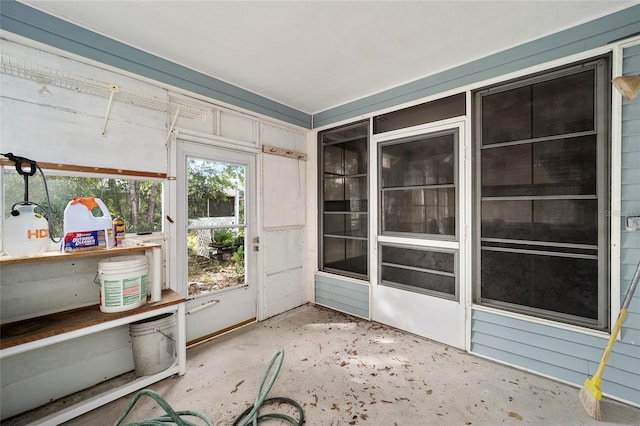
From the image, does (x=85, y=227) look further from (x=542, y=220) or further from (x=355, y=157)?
(x=542, y=220)

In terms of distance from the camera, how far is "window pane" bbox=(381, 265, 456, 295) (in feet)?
9.07

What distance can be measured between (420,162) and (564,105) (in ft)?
4.06

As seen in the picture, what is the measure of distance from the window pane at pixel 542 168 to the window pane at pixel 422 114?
549 millimetres

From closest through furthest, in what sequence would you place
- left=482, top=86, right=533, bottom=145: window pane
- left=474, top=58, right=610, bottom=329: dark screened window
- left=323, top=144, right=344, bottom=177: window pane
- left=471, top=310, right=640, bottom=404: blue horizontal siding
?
left=471, top=310, right=640, bottom=404: blue horizontal siding, left=474, top=58, right=610, bottom=329: dark screened window, left=482, top=86, right=533, bottom=145: window pane, left=323, top=144, right=344, bottom=177: window pane

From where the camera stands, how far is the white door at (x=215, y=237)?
108 inches

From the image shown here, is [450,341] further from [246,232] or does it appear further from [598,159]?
[246,232]

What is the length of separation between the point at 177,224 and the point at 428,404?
2.72 meters

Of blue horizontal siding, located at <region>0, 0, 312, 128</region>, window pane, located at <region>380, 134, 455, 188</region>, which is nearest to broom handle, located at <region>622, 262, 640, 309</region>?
window pane, located at <region>380, 134, 455, 188</region>

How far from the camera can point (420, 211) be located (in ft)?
9.73

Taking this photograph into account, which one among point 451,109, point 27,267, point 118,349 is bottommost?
point 118,349

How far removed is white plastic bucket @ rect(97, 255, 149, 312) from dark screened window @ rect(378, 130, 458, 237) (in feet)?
8.46

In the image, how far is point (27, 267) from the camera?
6.08 ft

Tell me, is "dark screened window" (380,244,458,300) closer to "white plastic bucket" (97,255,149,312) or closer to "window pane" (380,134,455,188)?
"window pane" (380,134,455,188)

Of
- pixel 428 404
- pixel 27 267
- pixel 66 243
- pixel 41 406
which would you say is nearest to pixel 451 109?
pixel 428 404
